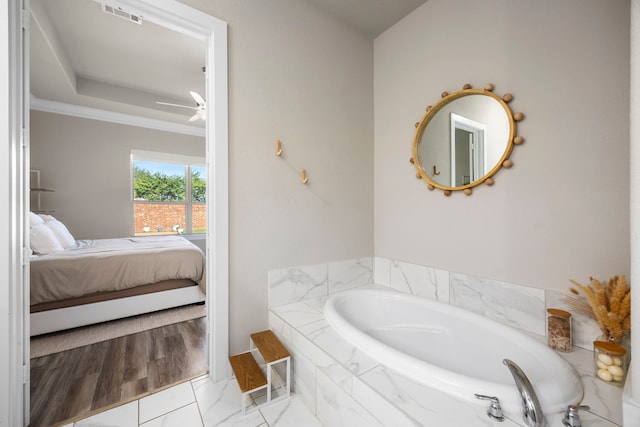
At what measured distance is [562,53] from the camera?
52.1 inches

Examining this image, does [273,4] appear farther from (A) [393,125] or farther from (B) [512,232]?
(B) [512,232]

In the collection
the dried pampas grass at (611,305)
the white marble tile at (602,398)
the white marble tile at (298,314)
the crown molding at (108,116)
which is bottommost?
the white marble tile at (602,398)

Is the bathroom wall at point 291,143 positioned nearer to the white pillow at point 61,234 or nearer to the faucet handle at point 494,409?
the faucet handle at point 494,409

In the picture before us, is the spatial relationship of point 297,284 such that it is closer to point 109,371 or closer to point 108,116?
point 109,371

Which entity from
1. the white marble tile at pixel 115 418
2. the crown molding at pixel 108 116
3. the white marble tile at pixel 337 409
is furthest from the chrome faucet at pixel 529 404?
the crown molding at pixel 108 116

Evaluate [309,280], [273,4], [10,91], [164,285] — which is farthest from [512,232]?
[164,285]

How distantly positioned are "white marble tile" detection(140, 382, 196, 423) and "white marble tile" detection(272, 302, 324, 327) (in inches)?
26.2

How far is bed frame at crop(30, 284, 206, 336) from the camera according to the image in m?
2.27

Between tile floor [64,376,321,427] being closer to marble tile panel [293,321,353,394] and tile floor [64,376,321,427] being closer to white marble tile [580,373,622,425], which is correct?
marble tile panel [293,321,353,394]

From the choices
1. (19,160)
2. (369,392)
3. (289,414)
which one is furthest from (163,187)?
(369,392)

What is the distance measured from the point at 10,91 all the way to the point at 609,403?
2.69 m

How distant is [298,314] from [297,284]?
257mm

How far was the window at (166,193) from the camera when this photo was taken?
14.7 ft

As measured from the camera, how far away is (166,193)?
4.75 metres
